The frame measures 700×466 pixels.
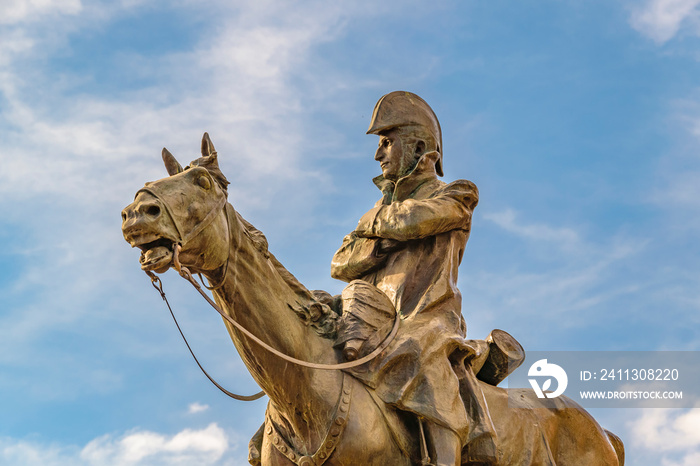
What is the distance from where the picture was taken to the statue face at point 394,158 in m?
9.67

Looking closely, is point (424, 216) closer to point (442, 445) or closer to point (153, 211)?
point (442, 445)

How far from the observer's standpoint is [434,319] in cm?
839

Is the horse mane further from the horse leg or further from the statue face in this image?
the statue face

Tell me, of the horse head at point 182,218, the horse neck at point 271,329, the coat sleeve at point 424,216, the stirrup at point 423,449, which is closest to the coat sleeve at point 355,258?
the coat sleeve at point 424,216

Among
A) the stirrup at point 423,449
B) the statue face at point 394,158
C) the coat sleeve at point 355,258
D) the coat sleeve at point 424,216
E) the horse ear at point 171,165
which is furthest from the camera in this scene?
the statue face at point 394,158

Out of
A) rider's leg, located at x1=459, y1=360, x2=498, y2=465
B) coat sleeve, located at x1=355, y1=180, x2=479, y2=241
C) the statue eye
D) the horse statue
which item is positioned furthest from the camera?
coat sleeve, located at x1=355, y1=180, x2=479, y2=241

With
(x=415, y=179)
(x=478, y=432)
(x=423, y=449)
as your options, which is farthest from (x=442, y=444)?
(x=415, y=179)

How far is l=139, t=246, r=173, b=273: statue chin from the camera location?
22.2 feet

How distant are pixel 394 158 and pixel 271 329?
2.77 m

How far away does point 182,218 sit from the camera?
692cm

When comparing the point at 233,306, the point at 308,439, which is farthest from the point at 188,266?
the point at 308,439

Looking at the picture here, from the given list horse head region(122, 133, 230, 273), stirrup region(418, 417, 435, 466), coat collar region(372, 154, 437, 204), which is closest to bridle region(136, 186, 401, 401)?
horse head region(122, 133, 230, 273)

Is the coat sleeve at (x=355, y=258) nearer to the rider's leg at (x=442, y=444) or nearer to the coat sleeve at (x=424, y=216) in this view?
the coat sleeve at (x=424, y=216)

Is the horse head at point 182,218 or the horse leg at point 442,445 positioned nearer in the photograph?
the horse head at point 182,218
